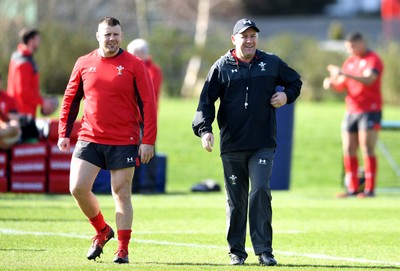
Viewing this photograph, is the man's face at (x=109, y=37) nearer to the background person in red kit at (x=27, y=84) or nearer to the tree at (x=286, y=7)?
the background person in red kit at (x=27, y=84)

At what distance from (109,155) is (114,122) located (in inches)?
11.7

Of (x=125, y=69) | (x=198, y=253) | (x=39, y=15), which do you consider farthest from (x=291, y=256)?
(x=39, y=15)

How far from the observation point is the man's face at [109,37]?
366 inches

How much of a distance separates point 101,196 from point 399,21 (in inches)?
1378

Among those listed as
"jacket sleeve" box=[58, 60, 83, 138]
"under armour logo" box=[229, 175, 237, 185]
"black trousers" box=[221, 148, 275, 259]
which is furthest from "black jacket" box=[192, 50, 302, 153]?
"jacket sleeve" box=[58, 60, 83, 138]

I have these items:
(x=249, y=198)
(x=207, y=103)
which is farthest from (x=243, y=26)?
(x=249, y=198)

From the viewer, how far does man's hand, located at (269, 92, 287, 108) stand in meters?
9.38

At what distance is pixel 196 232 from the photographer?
12164 mm

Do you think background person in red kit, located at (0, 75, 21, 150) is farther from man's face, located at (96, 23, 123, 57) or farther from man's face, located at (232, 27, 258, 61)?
man's face, located at (232, 27, 258, 61)

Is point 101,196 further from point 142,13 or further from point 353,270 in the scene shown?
point 142,13

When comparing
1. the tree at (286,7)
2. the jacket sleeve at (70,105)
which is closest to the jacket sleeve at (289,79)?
the jacket sleeve at (70,105)

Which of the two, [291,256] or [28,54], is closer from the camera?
[291,256]

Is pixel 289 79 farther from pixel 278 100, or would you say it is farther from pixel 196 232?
pixel 196 232

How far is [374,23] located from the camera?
211ft
